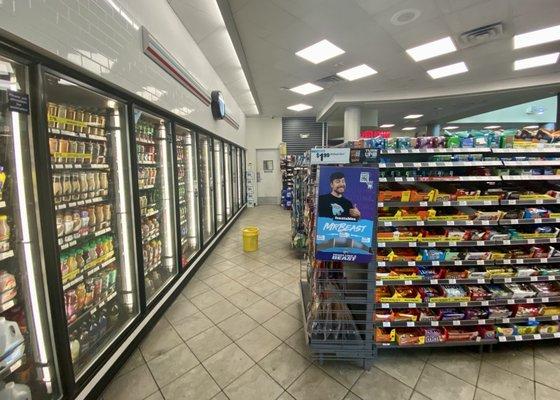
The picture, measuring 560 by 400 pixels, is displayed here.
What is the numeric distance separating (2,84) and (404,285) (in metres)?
3.15

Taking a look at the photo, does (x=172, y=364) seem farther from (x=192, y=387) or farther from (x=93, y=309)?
(x=93, y=309)

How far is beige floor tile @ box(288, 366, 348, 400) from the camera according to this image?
187cm

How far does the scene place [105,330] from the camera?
230 cm

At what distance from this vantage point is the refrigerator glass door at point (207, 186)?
16.4 feet

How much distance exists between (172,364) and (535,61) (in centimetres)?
792

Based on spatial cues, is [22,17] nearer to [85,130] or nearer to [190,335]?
[85,130]

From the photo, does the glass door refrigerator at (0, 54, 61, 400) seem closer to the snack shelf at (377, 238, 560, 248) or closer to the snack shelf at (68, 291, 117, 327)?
the snack shelf at (68, 291, 117, 327)

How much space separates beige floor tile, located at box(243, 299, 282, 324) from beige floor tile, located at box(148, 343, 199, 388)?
2.60ft

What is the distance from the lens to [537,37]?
13.0 ft

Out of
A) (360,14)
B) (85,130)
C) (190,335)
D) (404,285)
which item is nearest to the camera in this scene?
(85,130)

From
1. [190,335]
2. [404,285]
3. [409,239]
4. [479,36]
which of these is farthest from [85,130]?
[479,36]

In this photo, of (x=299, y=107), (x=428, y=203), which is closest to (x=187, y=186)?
(x=428, y=203)

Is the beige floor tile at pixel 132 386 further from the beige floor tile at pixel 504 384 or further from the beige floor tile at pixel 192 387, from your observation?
the beige floor tile at pixel 504 384

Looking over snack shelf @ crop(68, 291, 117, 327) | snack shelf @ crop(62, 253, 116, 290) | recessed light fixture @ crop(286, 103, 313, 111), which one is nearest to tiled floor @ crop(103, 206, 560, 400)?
snack shelf @ crop(68, 291, 117, 327)
